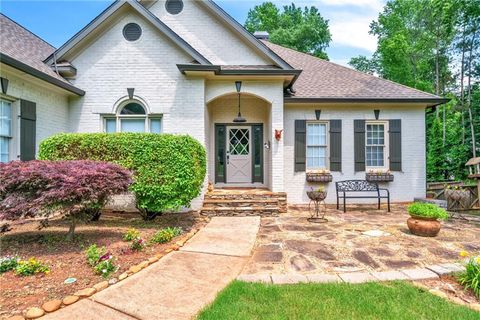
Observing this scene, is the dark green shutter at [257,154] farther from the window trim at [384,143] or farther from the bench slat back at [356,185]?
the window trim at [384,143]

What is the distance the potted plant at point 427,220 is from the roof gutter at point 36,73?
856 cm

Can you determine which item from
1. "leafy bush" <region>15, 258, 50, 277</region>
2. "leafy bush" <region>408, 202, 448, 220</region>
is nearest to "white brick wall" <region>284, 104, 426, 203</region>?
"leafy bush" <region>408, 202, 448, 220</region>

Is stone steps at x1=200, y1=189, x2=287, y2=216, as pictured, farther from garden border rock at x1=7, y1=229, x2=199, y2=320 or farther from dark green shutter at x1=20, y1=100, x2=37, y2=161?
dark green shutter at x1=20, y1=100, x2=37, y2=161

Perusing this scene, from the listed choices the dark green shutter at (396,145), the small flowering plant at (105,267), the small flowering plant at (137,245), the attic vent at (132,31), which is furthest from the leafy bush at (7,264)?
the dark green shutter at (396,145)

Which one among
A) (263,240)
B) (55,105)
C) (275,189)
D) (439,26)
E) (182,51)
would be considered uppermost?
(439,26)

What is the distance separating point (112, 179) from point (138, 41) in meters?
4.71

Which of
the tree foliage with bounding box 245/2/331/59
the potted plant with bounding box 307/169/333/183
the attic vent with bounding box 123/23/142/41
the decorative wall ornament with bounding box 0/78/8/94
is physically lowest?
the potted plant with bounding box 307/169/333/183

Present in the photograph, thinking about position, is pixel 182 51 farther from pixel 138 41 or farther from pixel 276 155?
pixel 276 155

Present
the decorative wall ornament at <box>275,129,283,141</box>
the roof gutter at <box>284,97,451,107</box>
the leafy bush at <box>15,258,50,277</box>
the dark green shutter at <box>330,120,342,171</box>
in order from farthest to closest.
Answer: the dark green shutter at <box>330,120,342,171</box> → the roof gutter at <box>284,97,451,107</box> → the decorative wall ornament at <box>275,129,283,141</box> → the leafy bush at <box>15,258,50,277</box>

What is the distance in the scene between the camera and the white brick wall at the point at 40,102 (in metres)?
5.86

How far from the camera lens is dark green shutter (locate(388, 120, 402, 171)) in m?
8.99

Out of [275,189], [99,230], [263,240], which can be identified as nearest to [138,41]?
[99,230]

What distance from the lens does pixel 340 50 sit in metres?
26.4

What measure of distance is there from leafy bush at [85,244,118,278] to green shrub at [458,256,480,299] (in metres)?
4.36
